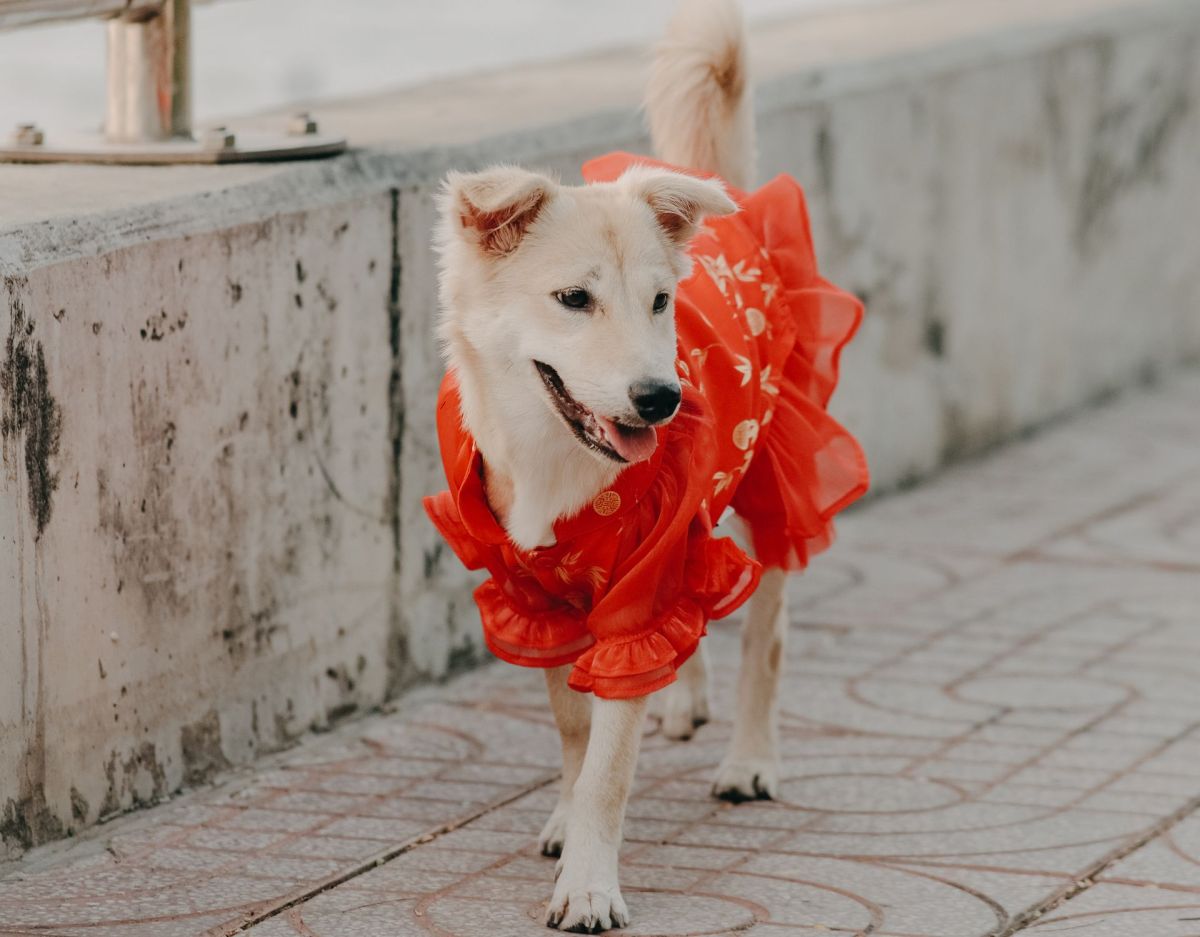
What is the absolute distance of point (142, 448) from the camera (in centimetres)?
415

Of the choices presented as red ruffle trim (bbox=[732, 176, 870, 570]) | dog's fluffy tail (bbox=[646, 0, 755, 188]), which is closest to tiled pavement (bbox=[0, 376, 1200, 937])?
red ruffle trim (bbox=[732, 176, 870, 570])

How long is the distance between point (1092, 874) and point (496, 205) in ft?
5.74

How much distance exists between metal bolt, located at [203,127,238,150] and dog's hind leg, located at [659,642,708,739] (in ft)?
5.46

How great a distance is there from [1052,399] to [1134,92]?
1.43 metres

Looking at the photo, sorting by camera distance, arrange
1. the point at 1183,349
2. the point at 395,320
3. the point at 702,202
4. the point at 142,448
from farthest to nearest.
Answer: the point at 1183,349, the point at 395,320, the point at 142,448, the point at 702,202

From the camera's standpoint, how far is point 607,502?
3729mm

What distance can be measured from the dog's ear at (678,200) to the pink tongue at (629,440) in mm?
469

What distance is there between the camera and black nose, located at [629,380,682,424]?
3461 millimetres

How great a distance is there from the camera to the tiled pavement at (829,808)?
372 centimetres

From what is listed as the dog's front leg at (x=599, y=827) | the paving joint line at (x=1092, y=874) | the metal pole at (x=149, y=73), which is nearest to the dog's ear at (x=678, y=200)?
the dog's front leg at (x=599, y=827)

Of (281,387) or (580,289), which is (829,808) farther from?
(281,387)

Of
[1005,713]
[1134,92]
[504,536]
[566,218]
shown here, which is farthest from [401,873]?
[1134,92]

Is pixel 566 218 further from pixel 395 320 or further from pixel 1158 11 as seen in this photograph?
pixel 1158 11

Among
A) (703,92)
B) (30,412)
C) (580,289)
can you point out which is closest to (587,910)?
(580,289)
